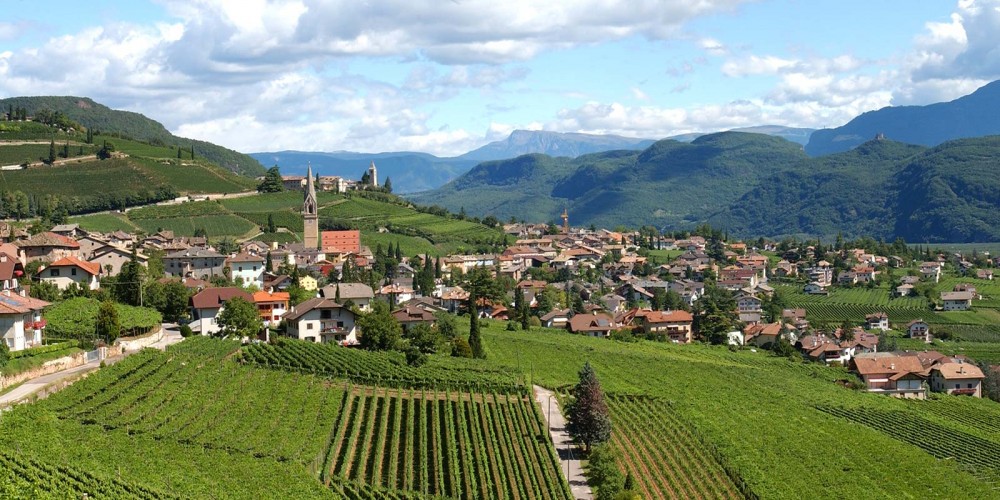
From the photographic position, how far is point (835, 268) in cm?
12962

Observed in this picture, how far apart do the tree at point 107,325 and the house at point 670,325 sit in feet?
152

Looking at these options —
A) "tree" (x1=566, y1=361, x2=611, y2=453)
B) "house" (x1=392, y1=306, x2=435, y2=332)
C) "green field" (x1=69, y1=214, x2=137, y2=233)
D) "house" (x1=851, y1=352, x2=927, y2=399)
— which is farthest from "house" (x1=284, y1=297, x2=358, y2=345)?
"green field" (x1=69, y1=214, x2=137, y2=233)

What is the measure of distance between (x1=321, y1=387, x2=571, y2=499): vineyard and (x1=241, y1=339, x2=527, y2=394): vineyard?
867mm

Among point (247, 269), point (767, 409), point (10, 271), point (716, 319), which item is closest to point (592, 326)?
point (716, 319)

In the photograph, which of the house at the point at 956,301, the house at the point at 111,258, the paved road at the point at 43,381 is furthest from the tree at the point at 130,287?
the house at the point at 956,301

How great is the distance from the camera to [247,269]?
79.9m

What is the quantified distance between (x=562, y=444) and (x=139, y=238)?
2493 inches

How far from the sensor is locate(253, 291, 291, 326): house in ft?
206

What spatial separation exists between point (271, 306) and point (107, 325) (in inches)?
685

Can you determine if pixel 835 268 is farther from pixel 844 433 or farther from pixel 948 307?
pixel 844 433

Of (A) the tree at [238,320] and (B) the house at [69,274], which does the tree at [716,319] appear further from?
(B) the house at [69,274]

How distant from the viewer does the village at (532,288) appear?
58438 millimetres

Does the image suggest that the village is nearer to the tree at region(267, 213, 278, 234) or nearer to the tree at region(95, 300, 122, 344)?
the tree at region(95, 300, 122, 344)

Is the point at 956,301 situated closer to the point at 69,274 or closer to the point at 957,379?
the point at 957,379
